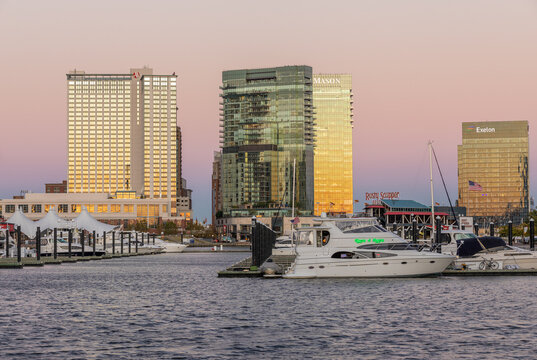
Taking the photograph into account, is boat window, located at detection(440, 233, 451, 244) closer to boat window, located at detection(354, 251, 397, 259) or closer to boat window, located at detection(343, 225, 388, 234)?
boat window, located at detection(343, 225, 388, 234)

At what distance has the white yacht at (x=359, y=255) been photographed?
67.7 m

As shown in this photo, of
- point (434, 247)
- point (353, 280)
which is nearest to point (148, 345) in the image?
point (353, 280)

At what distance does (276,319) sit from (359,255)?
24426 millimetres

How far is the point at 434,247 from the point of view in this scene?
268 ft

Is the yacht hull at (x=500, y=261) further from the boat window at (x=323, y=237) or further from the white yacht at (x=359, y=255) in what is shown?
the boat window at (x=323, y=237)

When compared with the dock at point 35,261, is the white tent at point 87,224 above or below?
above

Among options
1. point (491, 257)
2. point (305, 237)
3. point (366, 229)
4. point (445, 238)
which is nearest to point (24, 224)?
point (445, 238)

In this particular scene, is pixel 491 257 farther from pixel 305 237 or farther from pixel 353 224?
pixel 305 237

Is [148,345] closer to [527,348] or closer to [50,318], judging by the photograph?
[50,318]

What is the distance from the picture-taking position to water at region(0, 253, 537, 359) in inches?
1361

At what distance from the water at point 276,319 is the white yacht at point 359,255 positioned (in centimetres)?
102

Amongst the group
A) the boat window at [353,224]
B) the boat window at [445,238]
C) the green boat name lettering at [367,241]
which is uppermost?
the boat window at [353,224]

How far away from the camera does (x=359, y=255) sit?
68438 mm

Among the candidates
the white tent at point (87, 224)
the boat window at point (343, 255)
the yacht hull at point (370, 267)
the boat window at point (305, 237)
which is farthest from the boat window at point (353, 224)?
the white tent at point (87, 224)
